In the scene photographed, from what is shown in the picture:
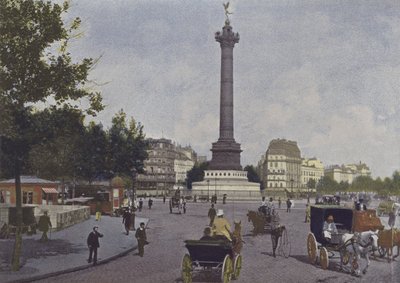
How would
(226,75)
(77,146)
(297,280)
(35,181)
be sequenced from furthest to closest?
(226,75)
(35,181)
(77,146)
(297,280)

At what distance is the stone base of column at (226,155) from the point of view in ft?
279

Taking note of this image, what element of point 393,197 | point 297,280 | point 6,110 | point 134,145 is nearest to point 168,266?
point 297,280

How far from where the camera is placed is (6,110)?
55.7 feet

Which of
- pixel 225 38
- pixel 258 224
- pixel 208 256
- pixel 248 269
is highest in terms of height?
pixel 225 38

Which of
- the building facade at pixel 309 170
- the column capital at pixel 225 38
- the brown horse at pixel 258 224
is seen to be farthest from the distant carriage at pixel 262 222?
the building facade at pixel 309 170

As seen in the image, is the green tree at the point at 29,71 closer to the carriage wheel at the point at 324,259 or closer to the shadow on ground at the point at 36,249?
the shadow on ground at the point at 36,249

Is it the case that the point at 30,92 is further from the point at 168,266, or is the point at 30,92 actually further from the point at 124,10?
the point at 168,266

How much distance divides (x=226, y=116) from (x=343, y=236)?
65.5 m

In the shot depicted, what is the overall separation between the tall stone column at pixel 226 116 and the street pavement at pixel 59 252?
183ft

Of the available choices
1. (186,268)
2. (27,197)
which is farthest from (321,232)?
(27,197)

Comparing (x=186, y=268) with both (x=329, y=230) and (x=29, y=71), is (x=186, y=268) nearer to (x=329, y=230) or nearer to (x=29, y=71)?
(x=329, y=230)

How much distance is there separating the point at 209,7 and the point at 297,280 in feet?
32.7

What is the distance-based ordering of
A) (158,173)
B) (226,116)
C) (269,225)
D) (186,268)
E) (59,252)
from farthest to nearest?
(158,173)
(226,116)
(269,225)
(59,252)
(186,268)

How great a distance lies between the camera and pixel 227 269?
1475cm
